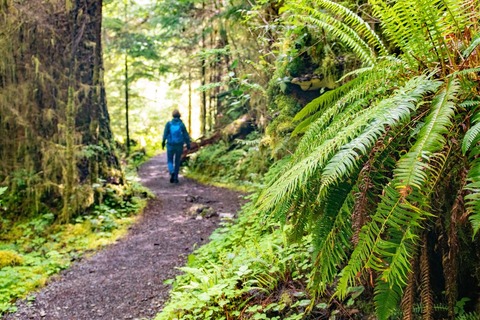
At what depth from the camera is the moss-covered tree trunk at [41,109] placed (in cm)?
655

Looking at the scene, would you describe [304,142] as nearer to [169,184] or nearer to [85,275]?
[85,275]

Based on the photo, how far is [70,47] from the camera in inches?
269

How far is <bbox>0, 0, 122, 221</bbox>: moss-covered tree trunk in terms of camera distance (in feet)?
21.5

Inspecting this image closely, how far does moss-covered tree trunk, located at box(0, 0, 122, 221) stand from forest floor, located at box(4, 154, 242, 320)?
140cm

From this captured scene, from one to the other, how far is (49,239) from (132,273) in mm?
1964

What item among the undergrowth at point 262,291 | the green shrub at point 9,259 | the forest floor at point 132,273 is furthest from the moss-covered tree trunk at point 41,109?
the undergrowth at point 262,291

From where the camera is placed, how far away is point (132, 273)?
16.1 feet

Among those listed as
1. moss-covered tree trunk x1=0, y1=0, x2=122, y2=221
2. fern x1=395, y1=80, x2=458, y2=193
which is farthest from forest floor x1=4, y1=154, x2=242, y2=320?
fern x1=395, y1=80, x2=458, y2=193

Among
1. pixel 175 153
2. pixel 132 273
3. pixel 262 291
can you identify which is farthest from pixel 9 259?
pixel 175 153

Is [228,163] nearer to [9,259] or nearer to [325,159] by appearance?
[9,259]

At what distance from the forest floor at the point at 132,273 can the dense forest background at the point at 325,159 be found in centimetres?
44

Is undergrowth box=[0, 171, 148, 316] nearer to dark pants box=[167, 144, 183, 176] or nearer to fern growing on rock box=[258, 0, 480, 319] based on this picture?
dark pants box=[167, 144, 183, 176]

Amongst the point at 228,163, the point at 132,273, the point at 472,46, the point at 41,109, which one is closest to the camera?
the point at 472,46

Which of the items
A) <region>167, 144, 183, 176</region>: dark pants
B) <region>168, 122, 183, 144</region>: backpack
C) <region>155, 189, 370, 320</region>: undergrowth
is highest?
<region>168, 122, 183, 144</region>: backpack
